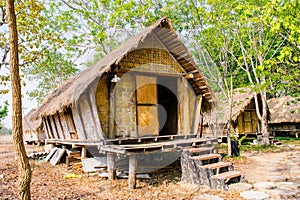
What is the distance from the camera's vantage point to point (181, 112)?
8.75 meters

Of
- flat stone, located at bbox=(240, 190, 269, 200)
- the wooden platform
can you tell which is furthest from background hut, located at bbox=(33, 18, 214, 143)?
flat stone, located at bbox=(240, 190, 269, 200)

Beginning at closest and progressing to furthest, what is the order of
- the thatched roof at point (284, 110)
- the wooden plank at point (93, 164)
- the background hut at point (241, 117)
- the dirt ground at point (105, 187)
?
the dirt ground at point (105, 187), the wooden plank at point (93, 164), the background hut at point (241, 117), the thatched roof at point (284, 110)

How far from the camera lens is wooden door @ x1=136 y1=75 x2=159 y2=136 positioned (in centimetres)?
806

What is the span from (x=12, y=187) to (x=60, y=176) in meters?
1.53

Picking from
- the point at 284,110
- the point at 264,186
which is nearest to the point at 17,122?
the point at 264,186

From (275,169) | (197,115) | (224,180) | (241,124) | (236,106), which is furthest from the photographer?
(241,124)

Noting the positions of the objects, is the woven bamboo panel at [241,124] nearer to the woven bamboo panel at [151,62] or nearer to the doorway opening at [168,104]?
the doorway opening at [168,104]

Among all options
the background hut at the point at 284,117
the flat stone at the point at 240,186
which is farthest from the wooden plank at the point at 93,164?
Answer: the background hut at the point at 284,117

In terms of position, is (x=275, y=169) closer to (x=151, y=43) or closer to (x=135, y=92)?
(x=135, y=92)

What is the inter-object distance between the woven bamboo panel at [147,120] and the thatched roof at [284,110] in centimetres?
1557

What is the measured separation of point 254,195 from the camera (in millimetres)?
4949

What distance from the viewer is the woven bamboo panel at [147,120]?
318 inches

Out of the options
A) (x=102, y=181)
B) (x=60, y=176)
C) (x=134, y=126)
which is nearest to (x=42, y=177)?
(x=60, y=176)

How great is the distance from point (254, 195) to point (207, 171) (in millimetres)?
1201
